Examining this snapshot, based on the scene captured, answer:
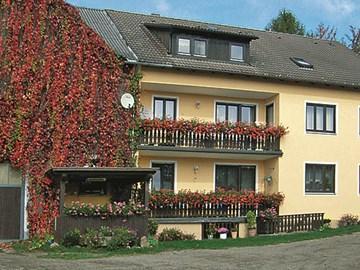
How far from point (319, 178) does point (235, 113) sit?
4.96m

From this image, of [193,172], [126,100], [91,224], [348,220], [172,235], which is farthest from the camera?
[348,220]

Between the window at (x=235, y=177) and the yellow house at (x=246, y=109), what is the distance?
0.15 feet

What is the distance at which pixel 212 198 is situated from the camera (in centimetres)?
2514

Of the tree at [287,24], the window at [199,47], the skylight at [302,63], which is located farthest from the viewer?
the tree at [287,24]

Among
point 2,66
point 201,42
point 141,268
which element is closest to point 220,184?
point 201,42

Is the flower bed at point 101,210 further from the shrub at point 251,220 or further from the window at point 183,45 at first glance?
the window at point 183,45

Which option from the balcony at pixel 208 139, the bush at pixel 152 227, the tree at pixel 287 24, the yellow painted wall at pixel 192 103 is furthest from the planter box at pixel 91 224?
the tree at pixel 287 24

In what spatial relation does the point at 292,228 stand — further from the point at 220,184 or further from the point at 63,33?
the point at 63,33

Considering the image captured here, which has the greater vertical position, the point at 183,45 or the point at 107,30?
the point at 107,30

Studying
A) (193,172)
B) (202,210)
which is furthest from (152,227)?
(193,172)

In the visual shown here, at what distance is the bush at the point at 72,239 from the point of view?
65.6 feet

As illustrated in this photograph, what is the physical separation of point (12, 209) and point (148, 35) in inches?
409

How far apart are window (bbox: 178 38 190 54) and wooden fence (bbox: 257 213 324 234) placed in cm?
805

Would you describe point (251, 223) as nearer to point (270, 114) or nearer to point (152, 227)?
point (152, 227)
